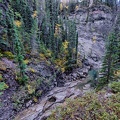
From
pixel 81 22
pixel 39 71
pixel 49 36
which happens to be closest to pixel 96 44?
pixel 81 22

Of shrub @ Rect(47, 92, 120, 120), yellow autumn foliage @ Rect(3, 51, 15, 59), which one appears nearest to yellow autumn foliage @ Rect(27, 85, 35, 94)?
yellow autumn foliage @ Rect(3, 51, 15, 59)

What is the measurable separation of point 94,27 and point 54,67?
42.7m

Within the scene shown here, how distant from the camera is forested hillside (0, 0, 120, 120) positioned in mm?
8539

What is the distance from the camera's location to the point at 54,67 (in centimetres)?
4203

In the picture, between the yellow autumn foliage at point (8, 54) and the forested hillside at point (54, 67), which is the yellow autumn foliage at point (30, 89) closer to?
the forested hillside at point (54, 67)

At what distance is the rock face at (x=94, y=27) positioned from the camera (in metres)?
66.2

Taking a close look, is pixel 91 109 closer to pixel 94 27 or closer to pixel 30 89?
pixel 30 89

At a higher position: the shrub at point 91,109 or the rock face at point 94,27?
the shrub at point 91,109

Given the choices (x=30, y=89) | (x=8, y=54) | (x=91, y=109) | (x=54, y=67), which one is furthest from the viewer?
(x=54, y=67)

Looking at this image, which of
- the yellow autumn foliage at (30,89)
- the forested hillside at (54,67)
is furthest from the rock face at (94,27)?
the yellow autumn foliage at (30,89)

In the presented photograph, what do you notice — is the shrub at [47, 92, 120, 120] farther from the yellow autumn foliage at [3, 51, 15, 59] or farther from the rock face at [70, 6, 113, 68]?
the rock face at [70, 6, 113, 68]

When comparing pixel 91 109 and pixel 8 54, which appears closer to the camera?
pixel 91 109

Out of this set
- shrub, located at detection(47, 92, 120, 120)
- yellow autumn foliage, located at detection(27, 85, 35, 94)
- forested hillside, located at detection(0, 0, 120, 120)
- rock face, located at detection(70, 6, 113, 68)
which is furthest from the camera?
rock face, located at detection(70, 6, 113, 68)

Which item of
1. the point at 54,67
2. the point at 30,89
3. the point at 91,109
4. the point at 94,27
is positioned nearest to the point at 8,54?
the point at 30,89
